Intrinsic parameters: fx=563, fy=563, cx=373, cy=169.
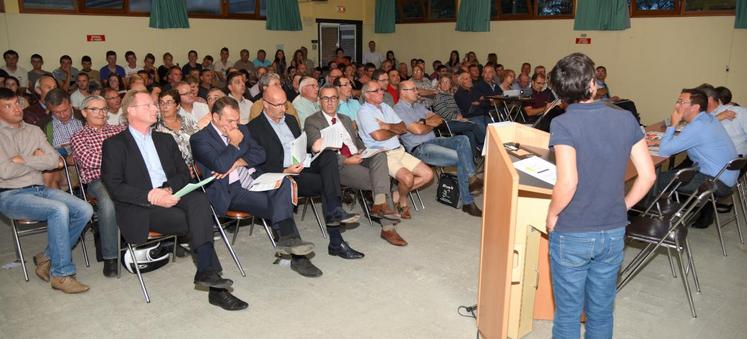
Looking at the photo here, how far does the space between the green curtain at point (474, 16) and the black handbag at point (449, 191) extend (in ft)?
23.6

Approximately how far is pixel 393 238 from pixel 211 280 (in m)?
1.55

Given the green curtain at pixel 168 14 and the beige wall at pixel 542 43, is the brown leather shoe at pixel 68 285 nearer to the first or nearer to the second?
the beige wall at pixel 542 43

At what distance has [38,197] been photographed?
11.8 feet

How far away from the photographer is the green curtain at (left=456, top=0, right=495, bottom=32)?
38.4 feet

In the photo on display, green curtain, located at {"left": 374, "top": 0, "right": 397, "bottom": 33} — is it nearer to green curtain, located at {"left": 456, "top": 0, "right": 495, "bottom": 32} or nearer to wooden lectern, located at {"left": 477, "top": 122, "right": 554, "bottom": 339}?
green curtain, located at {"left": 456, "top": 0, "right": 495, "bottom": 32}

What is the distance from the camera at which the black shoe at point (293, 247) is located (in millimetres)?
3646

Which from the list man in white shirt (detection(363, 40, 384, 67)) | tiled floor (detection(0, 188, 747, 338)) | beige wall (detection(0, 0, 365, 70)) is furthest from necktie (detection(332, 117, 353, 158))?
man in white shirt (detection(363, 40, 384, 67))

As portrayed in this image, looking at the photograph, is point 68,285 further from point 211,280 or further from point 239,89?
point 239,89

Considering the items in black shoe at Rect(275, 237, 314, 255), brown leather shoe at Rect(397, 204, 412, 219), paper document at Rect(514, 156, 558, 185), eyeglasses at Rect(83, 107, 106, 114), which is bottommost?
brown leather shoe at Rect(397, 204, 412, 219)

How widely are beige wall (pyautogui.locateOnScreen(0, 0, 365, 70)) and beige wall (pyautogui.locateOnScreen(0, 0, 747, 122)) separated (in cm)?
2

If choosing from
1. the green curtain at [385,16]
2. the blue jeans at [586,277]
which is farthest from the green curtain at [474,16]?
the blue jeans at [586,277]

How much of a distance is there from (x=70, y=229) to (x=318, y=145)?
1748mm

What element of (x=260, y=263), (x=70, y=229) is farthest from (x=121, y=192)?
(x=260, y=263)

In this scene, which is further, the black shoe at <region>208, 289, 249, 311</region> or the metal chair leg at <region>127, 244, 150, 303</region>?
the metal chair leg at <region>127, 244, 150, 303</region>
